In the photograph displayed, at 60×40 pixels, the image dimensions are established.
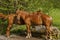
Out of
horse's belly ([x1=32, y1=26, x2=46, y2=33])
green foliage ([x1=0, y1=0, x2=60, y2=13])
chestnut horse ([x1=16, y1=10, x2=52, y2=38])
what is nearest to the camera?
chestnut horse ([x1=16, y1=10, x2=52, y2=38])

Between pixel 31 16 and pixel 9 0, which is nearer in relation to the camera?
A: pixel 31 16

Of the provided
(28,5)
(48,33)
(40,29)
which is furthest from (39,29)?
(28,5)

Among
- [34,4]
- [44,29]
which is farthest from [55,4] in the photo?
[44,29]

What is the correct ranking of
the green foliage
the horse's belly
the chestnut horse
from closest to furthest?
the chestnut horse → the horse's belly → the green foliage

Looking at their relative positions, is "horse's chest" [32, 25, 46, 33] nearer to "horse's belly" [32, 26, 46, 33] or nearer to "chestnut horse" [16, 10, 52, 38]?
"horse's belly" [32, 26, 46, 33]

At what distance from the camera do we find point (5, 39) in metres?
6.01

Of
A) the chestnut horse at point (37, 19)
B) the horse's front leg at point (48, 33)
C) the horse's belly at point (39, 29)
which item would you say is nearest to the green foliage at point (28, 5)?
the horse's belly at point (39, 29)

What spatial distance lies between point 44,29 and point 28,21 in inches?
23.7

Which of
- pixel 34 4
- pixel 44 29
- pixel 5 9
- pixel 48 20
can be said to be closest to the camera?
pixel 48 20

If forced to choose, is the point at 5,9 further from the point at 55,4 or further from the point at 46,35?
the point at 46,35

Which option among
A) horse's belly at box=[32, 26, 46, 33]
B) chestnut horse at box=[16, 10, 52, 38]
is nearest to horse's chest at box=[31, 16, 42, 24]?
chestnut horse at box=[16, 10, 52, 38]

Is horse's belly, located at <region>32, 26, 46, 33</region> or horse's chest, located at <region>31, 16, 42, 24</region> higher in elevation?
horse's chest, located at <region>31, 16, 42, 24</region>

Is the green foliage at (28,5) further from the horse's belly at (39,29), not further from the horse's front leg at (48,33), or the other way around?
the horse's front leg at (48,33)

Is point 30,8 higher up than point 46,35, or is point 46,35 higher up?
point 30,8
